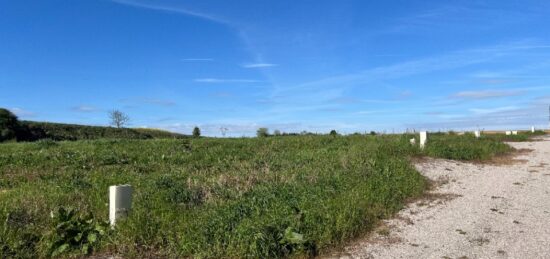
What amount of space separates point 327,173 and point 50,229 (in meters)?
6.08

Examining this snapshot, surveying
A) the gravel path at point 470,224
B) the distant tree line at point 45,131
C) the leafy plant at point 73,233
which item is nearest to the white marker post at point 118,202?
the leafy plant at point 73,233

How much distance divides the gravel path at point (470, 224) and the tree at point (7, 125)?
104ft

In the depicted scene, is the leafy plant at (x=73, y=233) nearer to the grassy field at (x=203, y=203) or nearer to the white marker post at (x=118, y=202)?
the grassy field at (x=203, y=203)

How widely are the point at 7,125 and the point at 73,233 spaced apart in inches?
1324

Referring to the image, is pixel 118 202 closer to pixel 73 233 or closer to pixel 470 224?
pixel 73 233

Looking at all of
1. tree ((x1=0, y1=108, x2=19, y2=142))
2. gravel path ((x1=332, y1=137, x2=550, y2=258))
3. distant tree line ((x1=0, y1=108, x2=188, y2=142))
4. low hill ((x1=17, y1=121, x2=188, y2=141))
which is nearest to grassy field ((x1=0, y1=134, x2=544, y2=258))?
gravel path ((x1=332, y1=137, x2=550, y2=258))

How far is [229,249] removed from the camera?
5.93 meters

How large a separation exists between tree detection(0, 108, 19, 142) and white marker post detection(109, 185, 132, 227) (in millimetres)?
31383

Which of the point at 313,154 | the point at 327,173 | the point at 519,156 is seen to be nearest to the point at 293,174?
the point at 327,173

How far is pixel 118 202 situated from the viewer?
6746 millimetres

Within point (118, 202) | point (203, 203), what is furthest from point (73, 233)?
point (203, 203)

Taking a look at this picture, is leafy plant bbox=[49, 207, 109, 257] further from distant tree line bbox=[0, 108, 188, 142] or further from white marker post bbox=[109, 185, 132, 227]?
distant tree line bbox=[0, 108, 188, 142]

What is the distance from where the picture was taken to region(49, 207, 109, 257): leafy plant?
20.2ft

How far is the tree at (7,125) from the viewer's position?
111 ft
